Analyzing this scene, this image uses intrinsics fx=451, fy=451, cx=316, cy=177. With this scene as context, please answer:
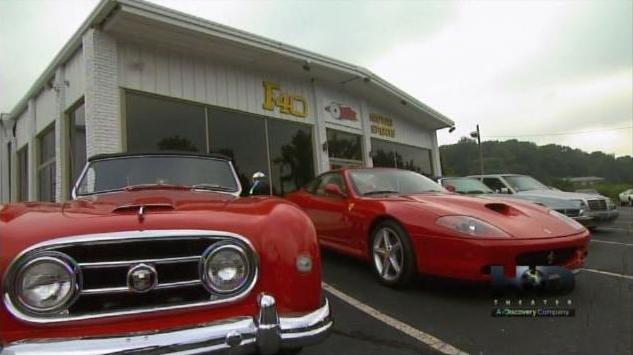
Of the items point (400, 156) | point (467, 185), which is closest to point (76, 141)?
point (467, 185)

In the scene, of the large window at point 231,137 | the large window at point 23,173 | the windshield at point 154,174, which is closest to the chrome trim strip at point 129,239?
the windshield at point 154,174

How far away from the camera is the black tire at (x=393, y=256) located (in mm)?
4152

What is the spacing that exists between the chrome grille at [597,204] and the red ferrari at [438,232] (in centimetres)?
516

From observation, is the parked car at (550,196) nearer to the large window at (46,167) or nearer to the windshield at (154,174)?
the windshield at (154,174)

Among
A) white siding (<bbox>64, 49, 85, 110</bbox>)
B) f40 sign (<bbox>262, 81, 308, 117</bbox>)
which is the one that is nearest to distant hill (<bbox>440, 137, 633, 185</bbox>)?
f40 sign (<bbox>262, 81, 308, 117</bbox>)

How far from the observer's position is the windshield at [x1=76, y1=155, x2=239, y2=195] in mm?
3696

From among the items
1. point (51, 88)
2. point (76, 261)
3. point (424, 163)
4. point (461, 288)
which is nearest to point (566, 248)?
point (461, 288)

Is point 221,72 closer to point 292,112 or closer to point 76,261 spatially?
point 292,112

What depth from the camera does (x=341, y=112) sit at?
45.8 ft

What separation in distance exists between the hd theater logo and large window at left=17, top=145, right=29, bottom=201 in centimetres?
916

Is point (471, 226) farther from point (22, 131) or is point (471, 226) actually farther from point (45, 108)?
point (22, 131)

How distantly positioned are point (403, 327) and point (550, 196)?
6.87m

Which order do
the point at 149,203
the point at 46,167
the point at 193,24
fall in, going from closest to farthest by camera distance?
the point at 149,203 < the point at 193,24 < the point at 46,167

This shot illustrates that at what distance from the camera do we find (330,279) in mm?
4961
